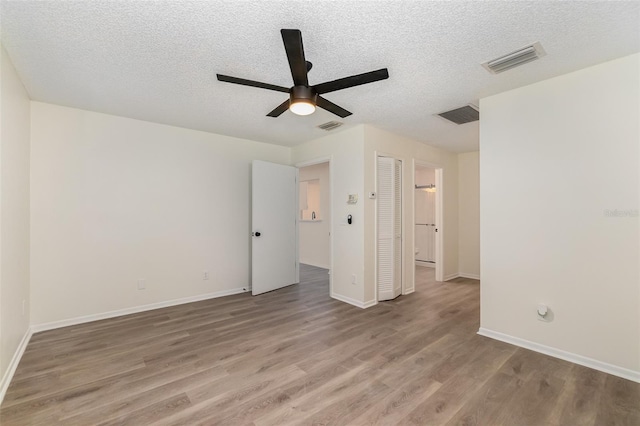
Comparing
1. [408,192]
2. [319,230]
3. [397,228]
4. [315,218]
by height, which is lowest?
[319,230]

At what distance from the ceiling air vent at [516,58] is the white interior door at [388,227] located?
1906mm

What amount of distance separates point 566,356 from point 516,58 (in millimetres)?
2575

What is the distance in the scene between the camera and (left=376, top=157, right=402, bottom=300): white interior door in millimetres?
4156

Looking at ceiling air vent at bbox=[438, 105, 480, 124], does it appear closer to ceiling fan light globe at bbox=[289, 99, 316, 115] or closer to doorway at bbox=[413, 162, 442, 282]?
ceiling fan light globe at bbox=[289, 99, 316, 115]

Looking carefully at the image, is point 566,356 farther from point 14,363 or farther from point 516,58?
point 14,363

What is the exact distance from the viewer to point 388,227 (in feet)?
13.9

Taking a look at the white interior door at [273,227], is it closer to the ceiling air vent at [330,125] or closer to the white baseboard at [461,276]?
the ceiling air vent at [330,125]

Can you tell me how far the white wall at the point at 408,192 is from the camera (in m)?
3.98

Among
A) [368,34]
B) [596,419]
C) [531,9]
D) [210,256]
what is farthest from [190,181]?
[596,419]

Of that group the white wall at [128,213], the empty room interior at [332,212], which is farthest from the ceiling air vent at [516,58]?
the white wall at [128,213]

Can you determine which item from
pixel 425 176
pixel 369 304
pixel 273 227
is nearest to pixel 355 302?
pixel 369 304

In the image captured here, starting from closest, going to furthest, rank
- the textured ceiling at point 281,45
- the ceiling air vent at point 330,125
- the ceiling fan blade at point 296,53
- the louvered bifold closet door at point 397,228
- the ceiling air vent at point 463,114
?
the ceiling fan blade at point 296,53 < the textured ceiling at point 281,45 < the ceiling air vent at point 463,114 < the ceiling air vent at point 330,125 < the louvered bifold closet door at point 397,228

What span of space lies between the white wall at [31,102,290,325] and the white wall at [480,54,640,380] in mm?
3578

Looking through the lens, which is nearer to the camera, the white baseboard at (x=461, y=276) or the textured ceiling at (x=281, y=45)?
the textured ceiling at (x=281, y=45)
